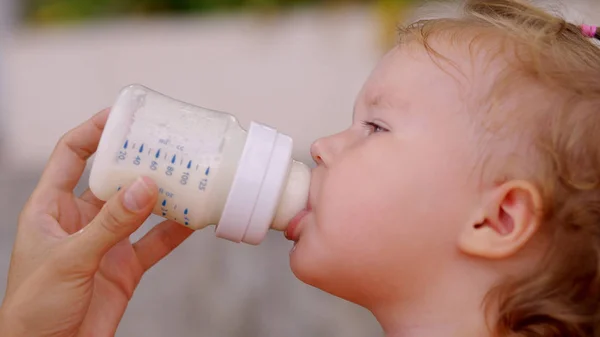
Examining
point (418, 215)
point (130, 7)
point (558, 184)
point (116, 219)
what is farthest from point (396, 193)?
point (130, 7)

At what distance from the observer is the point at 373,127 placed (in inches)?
32.5

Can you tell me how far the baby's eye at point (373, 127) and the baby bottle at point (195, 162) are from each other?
9 centimetres

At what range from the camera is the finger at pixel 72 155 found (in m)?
0.96

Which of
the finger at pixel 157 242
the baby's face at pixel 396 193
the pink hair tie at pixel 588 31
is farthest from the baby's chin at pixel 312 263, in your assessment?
the pink hair tie at pixel 588 31

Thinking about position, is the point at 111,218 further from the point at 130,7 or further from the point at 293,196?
the point at 130,7

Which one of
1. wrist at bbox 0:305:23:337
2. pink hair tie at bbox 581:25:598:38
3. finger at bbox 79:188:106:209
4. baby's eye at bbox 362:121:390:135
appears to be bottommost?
wrist at bbox 0:305:23:337

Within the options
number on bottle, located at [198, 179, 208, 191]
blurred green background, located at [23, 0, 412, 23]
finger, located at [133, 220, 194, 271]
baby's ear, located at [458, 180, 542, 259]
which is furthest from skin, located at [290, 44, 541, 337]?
blurred green background, located at [23, 0, 412, 23]

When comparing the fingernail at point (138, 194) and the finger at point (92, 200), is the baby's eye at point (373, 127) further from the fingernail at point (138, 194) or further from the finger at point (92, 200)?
the finger at point (92, 200)

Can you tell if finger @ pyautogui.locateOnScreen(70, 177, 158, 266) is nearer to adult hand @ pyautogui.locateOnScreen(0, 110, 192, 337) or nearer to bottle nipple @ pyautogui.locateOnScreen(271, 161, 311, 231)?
adult hand @ pyautogui.locateOnScreen(0, 110, 192, 337)

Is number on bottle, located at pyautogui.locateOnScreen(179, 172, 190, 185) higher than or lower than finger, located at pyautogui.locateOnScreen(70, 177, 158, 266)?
higher

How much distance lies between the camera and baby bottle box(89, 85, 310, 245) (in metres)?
0.74

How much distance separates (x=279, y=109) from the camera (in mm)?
2057

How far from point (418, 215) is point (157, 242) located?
15.6 inches

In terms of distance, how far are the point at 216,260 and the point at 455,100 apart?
2.68 ft
